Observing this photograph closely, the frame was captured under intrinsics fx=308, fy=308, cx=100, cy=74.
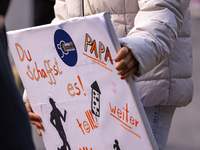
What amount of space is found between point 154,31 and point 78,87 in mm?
402

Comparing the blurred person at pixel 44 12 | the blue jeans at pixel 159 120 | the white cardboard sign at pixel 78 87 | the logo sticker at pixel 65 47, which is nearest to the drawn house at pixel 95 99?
the white cardboard sign at pixel 78 87

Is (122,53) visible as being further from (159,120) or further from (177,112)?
(177,112)

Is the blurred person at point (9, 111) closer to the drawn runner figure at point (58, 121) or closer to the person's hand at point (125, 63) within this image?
the person's hand at point (125, 63)

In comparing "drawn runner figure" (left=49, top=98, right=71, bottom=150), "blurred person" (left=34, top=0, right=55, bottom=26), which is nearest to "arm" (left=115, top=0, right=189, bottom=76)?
"drawn runner figure" (left=49, top=98, right=71, bottom=150)

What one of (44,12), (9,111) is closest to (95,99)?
(9,111)

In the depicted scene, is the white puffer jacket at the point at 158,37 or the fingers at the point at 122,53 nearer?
the fingers at the point at 122,53

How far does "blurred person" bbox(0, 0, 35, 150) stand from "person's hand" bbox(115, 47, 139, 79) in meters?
0.46

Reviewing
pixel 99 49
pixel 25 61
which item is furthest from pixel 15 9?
pixel 99 49

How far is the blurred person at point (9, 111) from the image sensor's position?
0.70 meters

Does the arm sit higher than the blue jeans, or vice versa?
the arm

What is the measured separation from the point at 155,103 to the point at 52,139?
1.79 feet

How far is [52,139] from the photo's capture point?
5.08ft

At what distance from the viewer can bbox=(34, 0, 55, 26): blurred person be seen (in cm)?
418

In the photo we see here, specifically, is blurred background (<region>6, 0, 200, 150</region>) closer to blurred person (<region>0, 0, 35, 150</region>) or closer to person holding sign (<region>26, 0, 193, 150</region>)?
person holding sign (<region>26, 0, 193, 150</region>)
